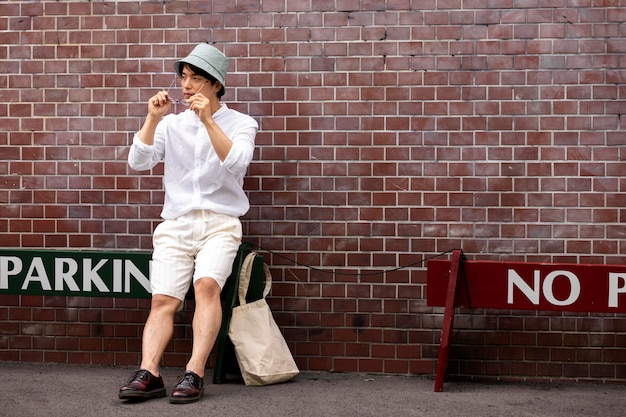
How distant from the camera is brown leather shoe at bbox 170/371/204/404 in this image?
4465mm

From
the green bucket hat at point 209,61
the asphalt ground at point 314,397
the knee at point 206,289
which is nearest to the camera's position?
the asphalt ground at point 314,397

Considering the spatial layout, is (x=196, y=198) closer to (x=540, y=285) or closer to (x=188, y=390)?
(x=188, y=390)

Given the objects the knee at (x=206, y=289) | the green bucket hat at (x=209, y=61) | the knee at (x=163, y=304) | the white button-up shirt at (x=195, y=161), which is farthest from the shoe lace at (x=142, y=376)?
the green bucket hat at (x=209, y=61)

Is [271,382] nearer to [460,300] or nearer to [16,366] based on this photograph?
[460,300]

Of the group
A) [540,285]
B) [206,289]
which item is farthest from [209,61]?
[540,285]

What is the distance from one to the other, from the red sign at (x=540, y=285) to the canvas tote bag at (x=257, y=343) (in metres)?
1.02

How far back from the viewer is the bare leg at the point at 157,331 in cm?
459

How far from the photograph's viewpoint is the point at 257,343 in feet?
16.3

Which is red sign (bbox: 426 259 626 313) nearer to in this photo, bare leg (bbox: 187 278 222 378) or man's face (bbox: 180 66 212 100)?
bare leg (bbox: 187 278 222 378)

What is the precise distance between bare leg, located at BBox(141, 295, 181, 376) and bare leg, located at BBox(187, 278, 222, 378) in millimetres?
159

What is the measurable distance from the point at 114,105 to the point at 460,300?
8.51 feet

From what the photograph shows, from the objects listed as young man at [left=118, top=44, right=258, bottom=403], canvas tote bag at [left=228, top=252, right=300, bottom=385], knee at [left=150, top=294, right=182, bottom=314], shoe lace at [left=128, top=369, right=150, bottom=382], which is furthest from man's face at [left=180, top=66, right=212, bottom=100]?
shoe lace at [left=128, top=369, right=150, bottom=382]

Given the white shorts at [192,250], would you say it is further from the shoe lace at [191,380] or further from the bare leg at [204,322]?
the shoe lace at [191,380]

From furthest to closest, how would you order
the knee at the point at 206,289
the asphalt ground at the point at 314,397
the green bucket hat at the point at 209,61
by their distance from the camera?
1. the green bucket hat at the point at 209,61
2. the knee at the point at 206,289
3. the asphalt ground at the point at 314,397
